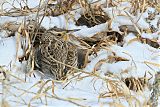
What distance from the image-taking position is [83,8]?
2430mm

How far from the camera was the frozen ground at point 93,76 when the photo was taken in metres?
1.63

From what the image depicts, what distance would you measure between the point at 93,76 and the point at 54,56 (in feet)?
0.84

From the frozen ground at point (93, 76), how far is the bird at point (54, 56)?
0.29 ft

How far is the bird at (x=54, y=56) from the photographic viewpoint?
2.01 metres

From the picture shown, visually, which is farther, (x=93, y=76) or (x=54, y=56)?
(x=54, y=56)

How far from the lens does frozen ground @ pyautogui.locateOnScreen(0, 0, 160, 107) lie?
1631mm

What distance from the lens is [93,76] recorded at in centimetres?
190

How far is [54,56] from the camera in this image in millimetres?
2053

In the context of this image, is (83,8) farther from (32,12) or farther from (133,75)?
(133,75)

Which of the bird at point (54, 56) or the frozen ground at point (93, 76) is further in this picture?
the bird at point (54, 56)

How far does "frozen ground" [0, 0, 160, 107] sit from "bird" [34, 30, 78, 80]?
9 centimetres

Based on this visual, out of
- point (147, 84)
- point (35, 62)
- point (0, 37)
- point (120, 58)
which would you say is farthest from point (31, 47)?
point (147, 84)

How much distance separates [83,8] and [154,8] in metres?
0.46

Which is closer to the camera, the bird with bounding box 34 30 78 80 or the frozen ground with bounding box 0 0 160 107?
the frozen ground with bounding box 0 0 160 107
